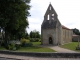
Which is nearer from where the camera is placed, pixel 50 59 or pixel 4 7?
pixel 50 59

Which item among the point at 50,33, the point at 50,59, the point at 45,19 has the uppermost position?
the point at 45,19

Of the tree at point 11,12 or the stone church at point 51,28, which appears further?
the stone church at point 51,28

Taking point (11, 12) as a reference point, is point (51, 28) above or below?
below

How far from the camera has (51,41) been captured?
2361 inches

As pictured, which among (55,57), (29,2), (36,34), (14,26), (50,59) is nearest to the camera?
(50,59)

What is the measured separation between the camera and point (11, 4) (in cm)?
3822

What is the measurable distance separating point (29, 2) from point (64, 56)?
90.2ft

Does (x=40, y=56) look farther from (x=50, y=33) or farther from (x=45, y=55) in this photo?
(x=50, y=33)

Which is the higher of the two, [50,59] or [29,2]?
[29,2]

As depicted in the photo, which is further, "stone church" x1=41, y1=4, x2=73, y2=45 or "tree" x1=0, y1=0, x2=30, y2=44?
"stone church" x1=41, y1=4, x2=73, y2=45

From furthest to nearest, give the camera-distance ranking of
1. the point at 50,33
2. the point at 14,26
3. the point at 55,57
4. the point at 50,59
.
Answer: the point at 50,33
the point at 14,26
the point at 55,57
the point at 50,59

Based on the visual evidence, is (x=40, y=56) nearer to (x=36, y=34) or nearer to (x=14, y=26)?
(x=14, y=26)

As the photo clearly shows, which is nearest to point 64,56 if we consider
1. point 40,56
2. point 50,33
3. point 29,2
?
point 40,56

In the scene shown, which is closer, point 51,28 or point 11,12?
point 11,12
